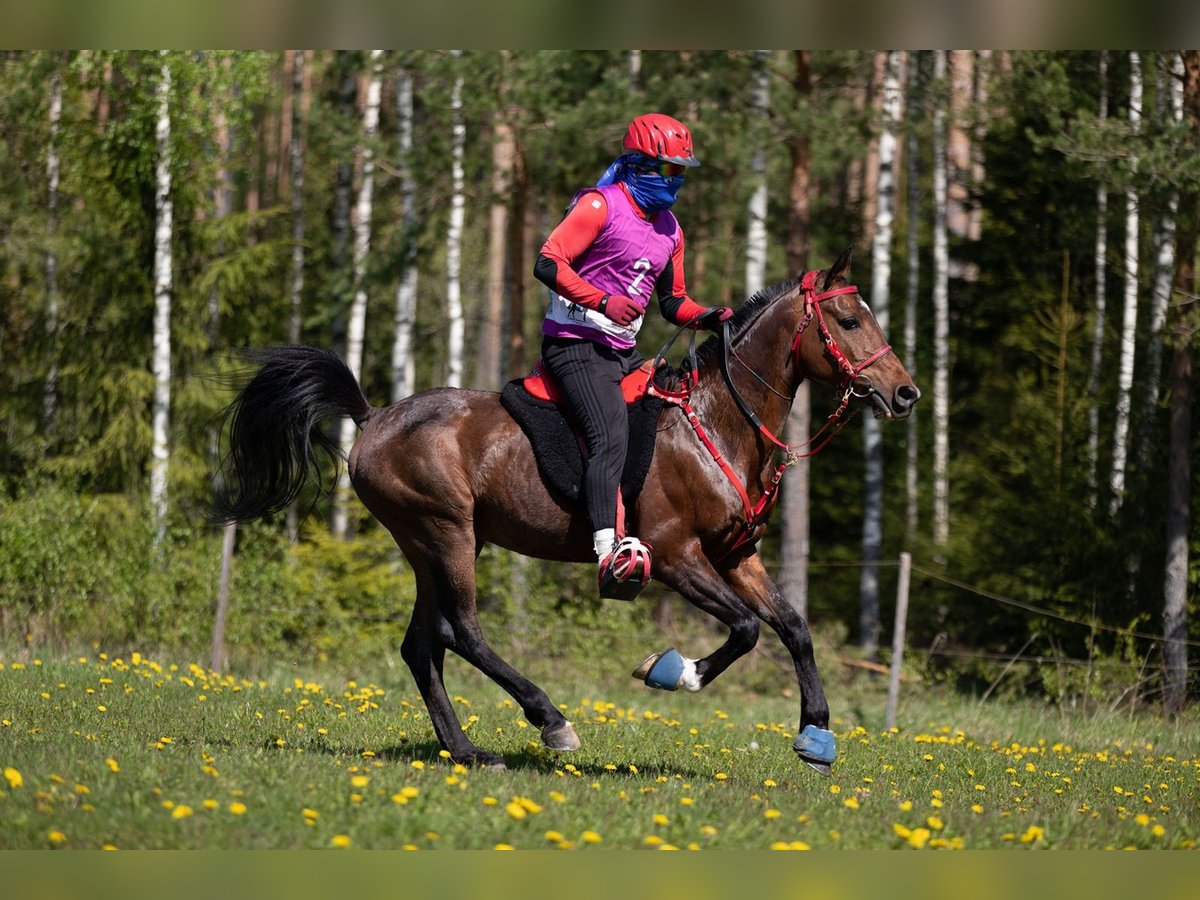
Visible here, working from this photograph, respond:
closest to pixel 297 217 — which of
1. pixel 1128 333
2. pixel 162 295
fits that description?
pixel 162 295

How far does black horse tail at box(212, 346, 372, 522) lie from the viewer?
8766 millimetres

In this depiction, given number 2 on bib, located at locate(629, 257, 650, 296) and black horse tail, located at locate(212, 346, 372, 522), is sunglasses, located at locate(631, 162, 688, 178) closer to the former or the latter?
number 2 on bib, located at locate(629, 257, 650, 296)

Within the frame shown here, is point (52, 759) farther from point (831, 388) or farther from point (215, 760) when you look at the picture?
point (831, 388)

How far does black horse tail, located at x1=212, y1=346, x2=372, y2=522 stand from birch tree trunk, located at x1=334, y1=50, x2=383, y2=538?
41.8ft

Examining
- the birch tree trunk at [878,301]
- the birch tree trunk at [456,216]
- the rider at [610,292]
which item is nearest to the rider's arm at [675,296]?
the rider at [610,292]

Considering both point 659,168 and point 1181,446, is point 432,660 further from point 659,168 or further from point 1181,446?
point 1181,446

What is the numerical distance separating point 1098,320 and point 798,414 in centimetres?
653

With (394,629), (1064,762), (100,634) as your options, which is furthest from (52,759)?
Result: (394,629)

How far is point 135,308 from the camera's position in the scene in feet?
76.8

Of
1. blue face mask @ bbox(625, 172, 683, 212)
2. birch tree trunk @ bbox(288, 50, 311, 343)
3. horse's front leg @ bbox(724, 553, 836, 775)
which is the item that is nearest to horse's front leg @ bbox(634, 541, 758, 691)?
horse's front leg @ bbox(724, 553, 836, 775)

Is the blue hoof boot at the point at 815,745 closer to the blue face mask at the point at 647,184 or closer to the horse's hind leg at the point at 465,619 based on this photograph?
the horse's hind leg at the point at 465,619

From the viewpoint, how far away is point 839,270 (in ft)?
26.0

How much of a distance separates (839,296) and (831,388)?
1.74 ft

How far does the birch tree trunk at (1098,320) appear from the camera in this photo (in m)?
18.8
